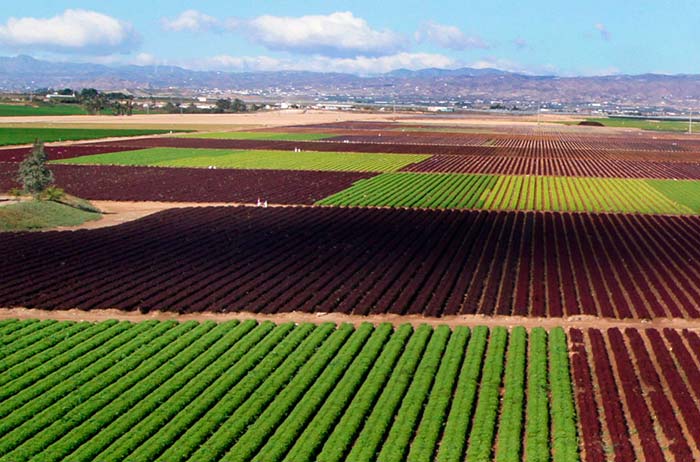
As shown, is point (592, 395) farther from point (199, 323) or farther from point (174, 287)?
point (174, 287)

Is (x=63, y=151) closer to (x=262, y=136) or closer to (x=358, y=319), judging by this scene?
(x=262, y=136)

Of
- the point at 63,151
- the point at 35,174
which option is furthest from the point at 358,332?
the point at 63,151

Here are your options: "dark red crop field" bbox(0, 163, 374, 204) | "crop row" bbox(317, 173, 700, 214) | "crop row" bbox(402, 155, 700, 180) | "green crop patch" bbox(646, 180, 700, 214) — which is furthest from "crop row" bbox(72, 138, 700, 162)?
Result: "crop row" bbox(317, 173, 700, 214)

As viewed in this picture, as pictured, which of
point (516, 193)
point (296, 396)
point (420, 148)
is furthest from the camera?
point (420, 148)

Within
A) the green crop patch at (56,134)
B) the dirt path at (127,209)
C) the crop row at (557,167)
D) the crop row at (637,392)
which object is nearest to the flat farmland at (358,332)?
the crop row at (637,392)

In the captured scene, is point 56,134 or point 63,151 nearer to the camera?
point 63,151

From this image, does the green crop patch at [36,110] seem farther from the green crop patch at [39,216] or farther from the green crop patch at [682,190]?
the green crop patch at [682,190]

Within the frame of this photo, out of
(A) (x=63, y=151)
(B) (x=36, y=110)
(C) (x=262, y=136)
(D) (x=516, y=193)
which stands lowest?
(D) (x=516, y=193)
